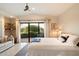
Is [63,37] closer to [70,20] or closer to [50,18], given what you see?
[70,20]

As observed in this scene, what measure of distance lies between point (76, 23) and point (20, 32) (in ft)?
5.58

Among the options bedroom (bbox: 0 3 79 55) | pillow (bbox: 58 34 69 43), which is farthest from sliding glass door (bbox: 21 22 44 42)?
pillow (bbox: 58 34 69 43)

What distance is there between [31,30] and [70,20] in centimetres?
128

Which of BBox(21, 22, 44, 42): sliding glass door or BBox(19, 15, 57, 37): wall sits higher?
BBox(19, 15, 57, 37): wall

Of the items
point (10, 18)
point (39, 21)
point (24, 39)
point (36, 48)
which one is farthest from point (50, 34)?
point (10, 18)

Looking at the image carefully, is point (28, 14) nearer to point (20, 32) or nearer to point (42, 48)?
point (20, 32)

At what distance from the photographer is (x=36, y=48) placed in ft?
8.93

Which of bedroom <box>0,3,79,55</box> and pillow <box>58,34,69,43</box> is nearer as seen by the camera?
bedroom <box>0,3,79,55</box>

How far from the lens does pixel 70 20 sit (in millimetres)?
3688

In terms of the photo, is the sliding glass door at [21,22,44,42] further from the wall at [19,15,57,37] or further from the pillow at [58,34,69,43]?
the pillow at [58,34,69,43]

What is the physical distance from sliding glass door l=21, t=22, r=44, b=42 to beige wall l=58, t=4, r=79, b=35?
2.15 feet

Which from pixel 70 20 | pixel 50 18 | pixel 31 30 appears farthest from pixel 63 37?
pixel 31 30

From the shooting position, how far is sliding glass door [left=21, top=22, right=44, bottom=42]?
352 centimetres

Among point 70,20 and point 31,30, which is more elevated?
point 70,20
